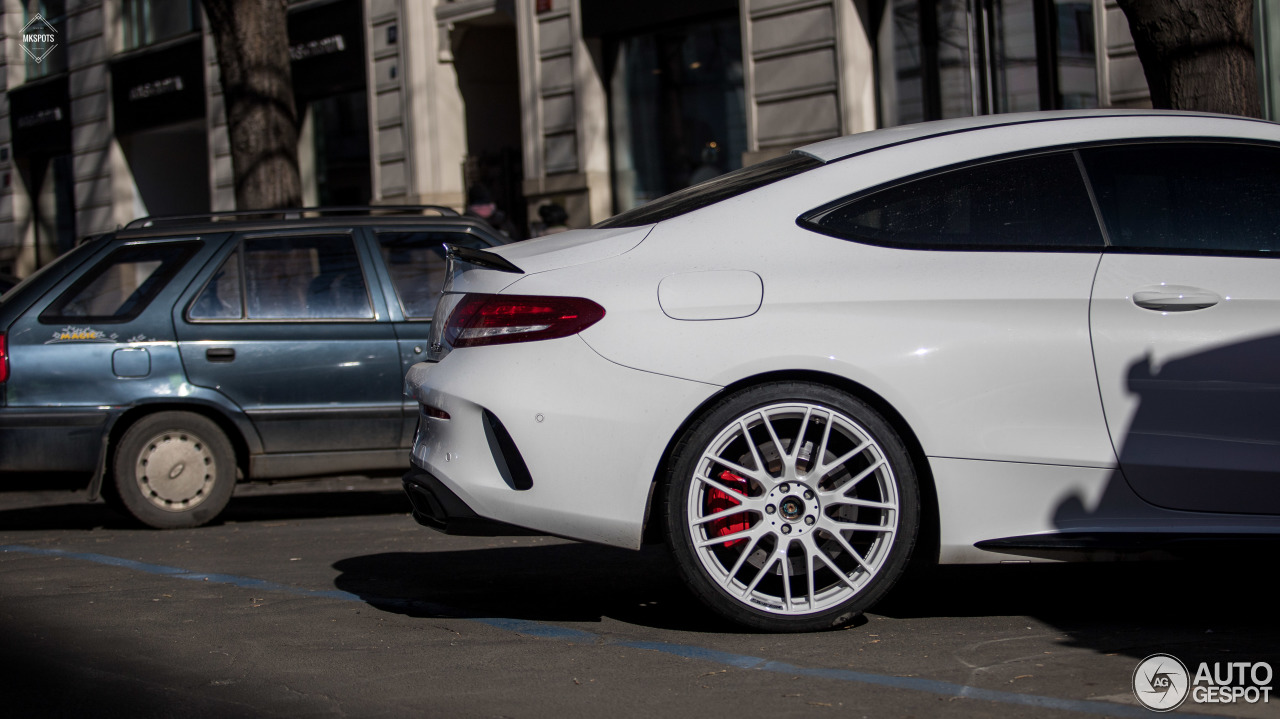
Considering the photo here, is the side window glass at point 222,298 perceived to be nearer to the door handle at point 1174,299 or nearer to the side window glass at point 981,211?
the side window glass at point 981,211

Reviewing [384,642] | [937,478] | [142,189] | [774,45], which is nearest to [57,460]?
[384,642]

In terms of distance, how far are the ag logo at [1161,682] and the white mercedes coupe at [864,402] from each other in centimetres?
40

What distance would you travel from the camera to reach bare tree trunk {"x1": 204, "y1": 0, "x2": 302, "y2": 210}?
1241cm

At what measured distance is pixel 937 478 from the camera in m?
4.32

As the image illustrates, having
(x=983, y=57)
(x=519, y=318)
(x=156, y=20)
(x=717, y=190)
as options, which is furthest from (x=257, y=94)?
(x=156, y=20)

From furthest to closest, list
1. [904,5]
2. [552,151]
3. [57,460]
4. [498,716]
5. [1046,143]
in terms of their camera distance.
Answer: [552,151]
[904,5]
[57,460]
[1046,143]
[498,716]

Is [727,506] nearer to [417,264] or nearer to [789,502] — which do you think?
[789,502]

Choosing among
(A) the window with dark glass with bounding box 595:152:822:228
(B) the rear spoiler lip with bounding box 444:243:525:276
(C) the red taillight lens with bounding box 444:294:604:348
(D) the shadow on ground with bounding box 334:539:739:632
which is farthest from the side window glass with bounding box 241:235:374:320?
(C) the red taillight lens with bounding box 444:294:604:348

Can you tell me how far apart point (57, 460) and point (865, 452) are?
15.1 feet

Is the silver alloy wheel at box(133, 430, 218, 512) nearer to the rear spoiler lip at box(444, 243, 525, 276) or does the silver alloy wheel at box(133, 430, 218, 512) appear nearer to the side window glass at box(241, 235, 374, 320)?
the side window glass at box(241, 235, 374, 320)

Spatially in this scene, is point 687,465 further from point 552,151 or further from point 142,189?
point 142,189

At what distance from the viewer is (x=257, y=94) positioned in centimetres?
1240

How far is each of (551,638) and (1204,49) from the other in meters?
5.02

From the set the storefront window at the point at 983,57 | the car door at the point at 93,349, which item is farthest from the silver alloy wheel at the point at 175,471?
the storefront window at the point at 983,57
